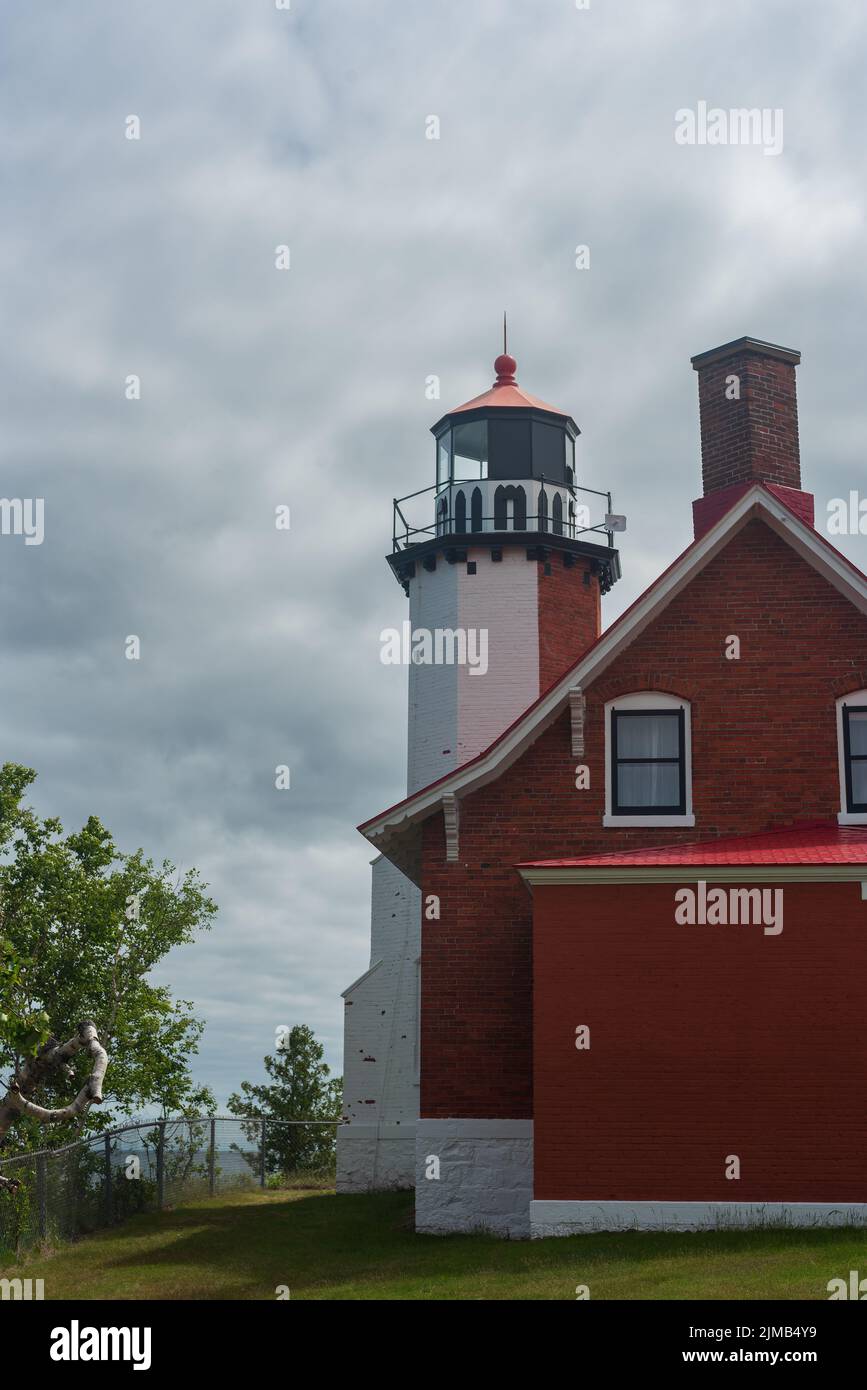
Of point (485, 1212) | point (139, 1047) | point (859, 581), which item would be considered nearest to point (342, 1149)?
point (139, 1047)

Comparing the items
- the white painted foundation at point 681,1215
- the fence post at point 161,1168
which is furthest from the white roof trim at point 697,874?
the fence post at point 161,1168

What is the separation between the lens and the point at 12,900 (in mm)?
29297

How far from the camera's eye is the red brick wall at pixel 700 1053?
16672mm

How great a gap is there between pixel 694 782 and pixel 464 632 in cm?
1127

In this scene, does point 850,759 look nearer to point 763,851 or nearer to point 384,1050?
point 763,851

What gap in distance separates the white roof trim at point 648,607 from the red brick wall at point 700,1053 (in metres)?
2.94

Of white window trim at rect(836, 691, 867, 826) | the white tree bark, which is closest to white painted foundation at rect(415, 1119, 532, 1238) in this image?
white window trim at rect(836, 691, 867, 826)

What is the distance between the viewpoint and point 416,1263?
1625 centimetres

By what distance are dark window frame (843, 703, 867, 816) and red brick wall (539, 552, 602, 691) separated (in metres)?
10.6

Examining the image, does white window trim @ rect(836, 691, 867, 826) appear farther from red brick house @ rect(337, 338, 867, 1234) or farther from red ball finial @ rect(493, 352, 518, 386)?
red ball finial @ rect(493, 352, 518, 386)

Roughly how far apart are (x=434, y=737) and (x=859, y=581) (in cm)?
1192

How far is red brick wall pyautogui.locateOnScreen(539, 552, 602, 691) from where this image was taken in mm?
30062
